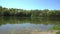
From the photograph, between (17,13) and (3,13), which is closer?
(3,13)

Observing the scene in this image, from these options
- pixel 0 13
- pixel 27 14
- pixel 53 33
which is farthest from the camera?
pixel 27 14

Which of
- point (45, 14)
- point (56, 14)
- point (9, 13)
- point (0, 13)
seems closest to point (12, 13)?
point (9, 13)

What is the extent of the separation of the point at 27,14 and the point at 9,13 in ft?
56.2

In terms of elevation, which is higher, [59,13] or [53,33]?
[53,33]

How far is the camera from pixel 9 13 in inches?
4102

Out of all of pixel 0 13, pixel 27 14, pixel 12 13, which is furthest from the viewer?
pixel 27 14

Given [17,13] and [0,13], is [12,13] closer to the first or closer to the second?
[17,13]

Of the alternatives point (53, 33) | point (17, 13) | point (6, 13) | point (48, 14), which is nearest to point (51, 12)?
point (48, 14)

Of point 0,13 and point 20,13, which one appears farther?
point 20,13

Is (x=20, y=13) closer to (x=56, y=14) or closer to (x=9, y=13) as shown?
(x=9, y=13)

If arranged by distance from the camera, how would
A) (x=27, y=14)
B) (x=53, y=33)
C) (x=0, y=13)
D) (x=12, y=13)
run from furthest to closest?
(x=27, y=14) < (x=12, y=13) < (x=0, y=13) < (x=53, y=33)

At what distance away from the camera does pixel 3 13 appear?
100 metres

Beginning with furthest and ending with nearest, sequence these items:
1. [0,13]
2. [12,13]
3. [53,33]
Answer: [12,13], [0,13], [53,33]

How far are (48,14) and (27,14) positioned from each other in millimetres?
18434
